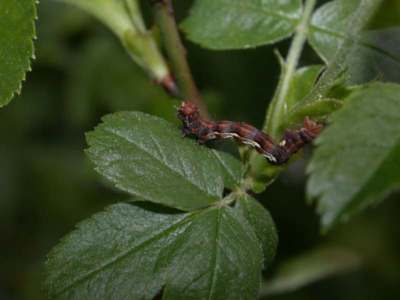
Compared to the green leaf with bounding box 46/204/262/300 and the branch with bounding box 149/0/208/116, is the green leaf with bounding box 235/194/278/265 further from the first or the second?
the branch with bounding box 149/0/208/116

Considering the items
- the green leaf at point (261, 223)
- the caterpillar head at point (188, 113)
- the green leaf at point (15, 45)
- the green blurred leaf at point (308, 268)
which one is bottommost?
the green blurred leaf at point (308, 268)

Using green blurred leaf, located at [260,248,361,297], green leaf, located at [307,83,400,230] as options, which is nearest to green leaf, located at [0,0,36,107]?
green leaf, located at [307,83,400,230]

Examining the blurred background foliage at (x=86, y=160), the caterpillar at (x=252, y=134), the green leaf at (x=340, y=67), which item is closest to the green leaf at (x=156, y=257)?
the caterpillar at (x=252, y=134)

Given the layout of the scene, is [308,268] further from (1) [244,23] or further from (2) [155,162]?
(2) [155,162]

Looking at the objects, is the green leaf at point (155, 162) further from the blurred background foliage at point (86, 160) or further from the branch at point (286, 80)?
the blurred background foliage at point (86, 160)

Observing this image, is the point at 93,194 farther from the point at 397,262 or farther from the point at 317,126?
the point at 317,126

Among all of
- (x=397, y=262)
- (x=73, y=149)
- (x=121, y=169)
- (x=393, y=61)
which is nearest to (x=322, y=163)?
(x=121, y=169)
